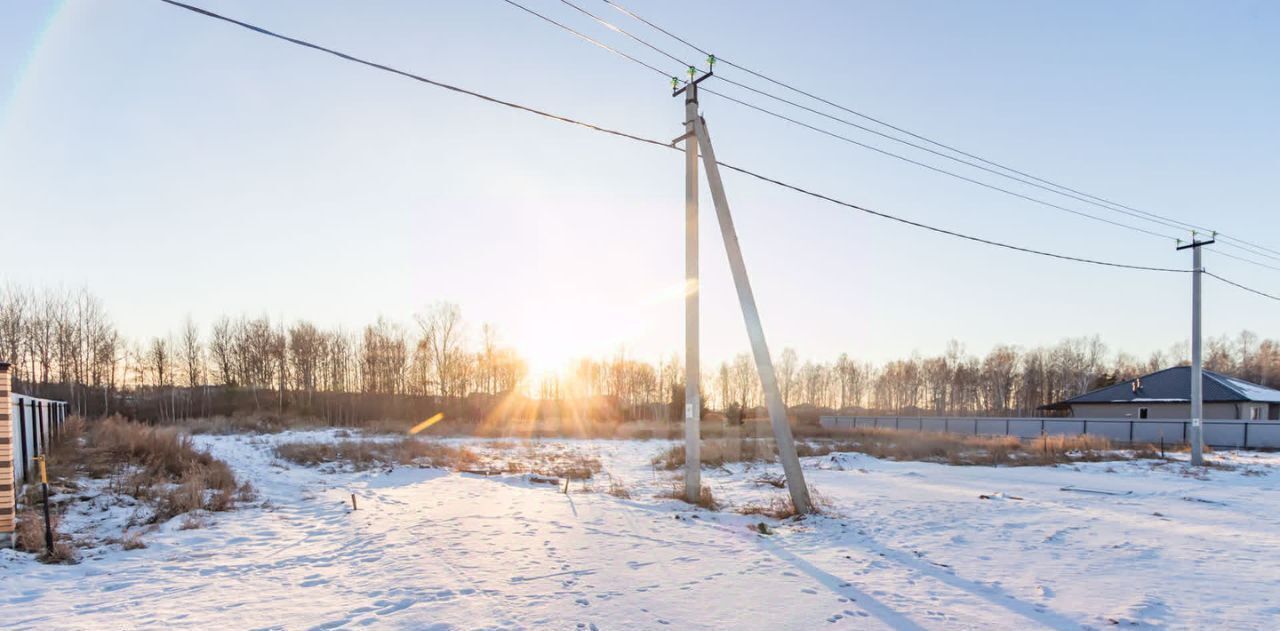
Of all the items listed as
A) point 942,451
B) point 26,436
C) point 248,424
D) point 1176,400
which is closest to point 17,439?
point 26,436

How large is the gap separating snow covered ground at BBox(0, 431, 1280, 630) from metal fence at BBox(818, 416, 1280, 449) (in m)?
22.7

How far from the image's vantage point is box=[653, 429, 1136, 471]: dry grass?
20.0 m

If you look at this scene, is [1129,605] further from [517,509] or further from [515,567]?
[517,509]

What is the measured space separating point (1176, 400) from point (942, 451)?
2185 centimetres

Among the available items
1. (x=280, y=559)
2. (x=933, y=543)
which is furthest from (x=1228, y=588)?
(x=280, y=559)

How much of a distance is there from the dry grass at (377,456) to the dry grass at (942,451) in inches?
261

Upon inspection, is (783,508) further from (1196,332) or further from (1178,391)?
(1178,391)

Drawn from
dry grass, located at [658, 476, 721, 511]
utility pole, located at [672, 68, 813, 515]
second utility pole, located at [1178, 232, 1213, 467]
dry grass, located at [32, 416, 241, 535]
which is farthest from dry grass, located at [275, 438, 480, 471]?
second utility pole, located at [1178, 232, 1213, 467]

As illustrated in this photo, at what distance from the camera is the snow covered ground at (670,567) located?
5.20 metres

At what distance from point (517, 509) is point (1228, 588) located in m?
9.24

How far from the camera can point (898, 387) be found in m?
88.8

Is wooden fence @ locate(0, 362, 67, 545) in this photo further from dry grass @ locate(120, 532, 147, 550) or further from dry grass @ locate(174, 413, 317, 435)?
dry grass @ locate(174, 413, 317, 435)

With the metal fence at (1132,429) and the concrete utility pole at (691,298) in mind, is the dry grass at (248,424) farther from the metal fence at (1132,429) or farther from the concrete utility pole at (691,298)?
the metal fence at (1132,429)

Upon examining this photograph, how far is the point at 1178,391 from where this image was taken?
35.9m
